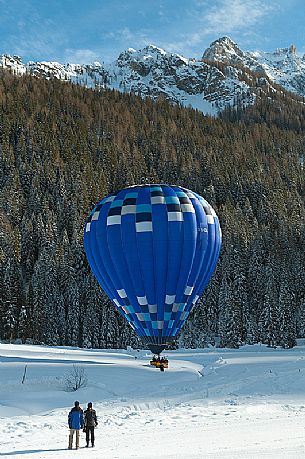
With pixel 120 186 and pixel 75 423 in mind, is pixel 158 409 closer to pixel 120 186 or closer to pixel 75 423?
pixel 75 423

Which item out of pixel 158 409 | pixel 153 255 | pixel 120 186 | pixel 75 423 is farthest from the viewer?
pixel 120 186

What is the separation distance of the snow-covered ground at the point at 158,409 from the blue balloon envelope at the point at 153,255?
3.02 metres

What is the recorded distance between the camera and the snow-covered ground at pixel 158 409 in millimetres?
14125

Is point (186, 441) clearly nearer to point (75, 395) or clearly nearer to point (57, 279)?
point (75, 395)

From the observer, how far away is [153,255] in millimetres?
26406

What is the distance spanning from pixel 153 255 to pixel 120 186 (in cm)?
8856

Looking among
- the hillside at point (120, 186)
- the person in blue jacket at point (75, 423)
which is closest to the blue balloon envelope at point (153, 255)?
the person in blue jacket at point (75, 423)

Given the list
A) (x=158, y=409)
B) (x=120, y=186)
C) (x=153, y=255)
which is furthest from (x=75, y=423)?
(x=120, y=186)

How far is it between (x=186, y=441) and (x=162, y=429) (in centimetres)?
222

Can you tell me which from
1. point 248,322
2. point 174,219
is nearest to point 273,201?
point 248,322

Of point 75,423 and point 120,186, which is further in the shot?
point 120,186

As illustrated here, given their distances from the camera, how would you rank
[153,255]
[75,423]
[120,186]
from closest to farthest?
[75,423] < [153,255] < [120,186]

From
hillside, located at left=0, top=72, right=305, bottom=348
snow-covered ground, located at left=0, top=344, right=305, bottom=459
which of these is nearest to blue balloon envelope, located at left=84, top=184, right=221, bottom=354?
snow-covered ground, located at left=0, top=344, right=305, bottom=459

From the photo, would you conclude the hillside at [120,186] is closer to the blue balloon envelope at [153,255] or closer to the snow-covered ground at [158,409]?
the snow-covered ground at [158,409]
